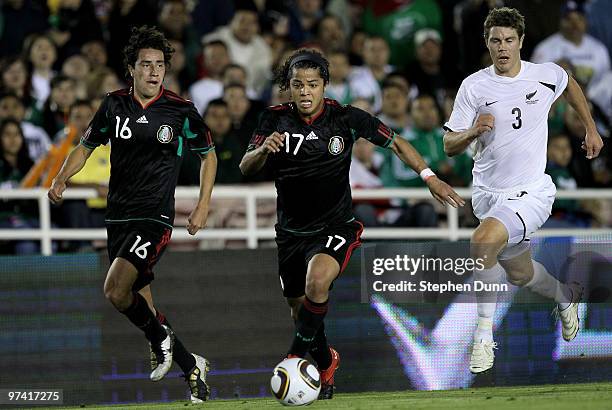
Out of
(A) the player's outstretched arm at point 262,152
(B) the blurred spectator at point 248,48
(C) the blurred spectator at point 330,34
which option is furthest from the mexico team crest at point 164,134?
(C) the blurred spectator at point 330,34

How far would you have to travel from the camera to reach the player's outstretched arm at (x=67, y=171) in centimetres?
964

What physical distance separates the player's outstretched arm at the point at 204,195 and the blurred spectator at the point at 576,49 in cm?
680

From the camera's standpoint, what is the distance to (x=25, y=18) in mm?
15781

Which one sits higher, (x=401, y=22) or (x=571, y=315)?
(x=401, y=22)

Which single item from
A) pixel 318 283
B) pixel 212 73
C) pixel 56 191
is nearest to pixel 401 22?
pixel 212 73

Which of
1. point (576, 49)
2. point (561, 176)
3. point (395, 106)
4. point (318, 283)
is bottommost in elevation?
point (318, 283)

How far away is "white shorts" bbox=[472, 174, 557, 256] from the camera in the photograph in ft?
32.5

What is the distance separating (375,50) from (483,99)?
6180mm

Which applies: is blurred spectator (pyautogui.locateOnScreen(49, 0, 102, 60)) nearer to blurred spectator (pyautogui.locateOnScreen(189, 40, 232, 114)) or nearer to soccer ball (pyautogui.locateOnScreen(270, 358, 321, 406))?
blurred spectator (pyautogui.locateOnScreen(189, 40, 232, 114))

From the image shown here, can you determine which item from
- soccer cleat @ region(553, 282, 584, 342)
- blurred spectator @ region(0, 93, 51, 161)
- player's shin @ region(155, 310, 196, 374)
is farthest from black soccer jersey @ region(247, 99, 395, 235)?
blurred spectator @ region(0, 93, 51, 161)

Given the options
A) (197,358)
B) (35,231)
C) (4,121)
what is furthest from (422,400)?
(4,121)

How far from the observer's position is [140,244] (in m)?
9.64

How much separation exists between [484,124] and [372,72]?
6625 mm

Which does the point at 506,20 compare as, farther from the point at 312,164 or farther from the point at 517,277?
the point at 517,277
